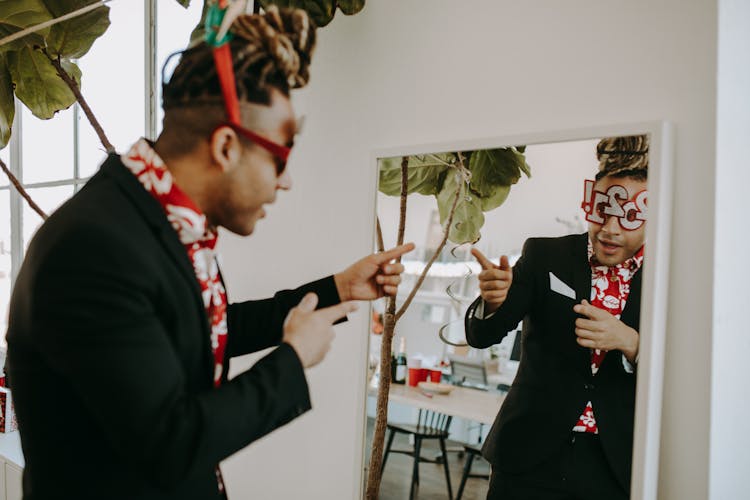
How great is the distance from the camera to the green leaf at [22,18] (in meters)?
2.15

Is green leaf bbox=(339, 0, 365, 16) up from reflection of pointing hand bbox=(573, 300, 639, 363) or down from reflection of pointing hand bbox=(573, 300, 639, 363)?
up

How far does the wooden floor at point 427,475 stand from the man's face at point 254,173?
818mm

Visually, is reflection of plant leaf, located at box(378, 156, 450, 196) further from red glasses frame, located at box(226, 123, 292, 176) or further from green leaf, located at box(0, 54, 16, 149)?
green leaf, located at box(0, 54, 16, 149)

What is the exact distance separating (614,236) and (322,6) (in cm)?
93

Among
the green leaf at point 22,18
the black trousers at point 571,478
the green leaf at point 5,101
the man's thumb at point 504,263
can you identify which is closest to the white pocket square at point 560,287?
the man's thumb at point 504,263

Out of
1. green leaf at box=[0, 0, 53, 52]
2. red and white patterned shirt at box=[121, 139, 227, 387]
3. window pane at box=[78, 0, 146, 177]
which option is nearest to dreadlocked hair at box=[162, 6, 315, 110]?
red and white patterned shirt at box=[121, 139, 227, 387]

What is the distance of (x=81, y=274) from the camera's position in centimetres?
81

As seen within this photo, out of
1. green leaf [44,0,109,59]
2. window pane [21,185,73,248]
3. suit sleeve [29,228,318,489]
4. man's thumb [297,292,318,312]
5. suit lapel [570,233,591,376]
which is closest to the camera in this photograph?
suit sleeve [29,228,318,489]

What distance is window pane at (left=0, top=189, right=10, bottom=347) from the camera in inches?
157

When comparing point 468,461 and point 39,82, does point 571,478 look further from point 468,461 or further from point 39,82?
point 39,82

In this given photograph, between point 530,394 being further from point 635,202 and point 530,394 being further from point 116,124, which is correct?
point 116,124

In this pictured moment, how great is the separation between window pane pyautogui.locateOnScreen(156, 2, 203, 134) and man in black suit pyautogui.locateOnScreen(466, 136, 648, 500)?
2048 millimetres

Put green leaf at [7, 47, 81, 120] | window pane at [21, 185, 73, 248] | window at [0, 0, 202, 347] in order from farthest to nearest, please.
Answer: window pane at [21, 185, 73, 248], window at [0, 0, 202, 347], green leaf at [7, 47, 81, 120]

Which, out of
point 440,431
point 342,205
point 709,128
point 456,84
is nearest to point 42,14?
point 342,205
